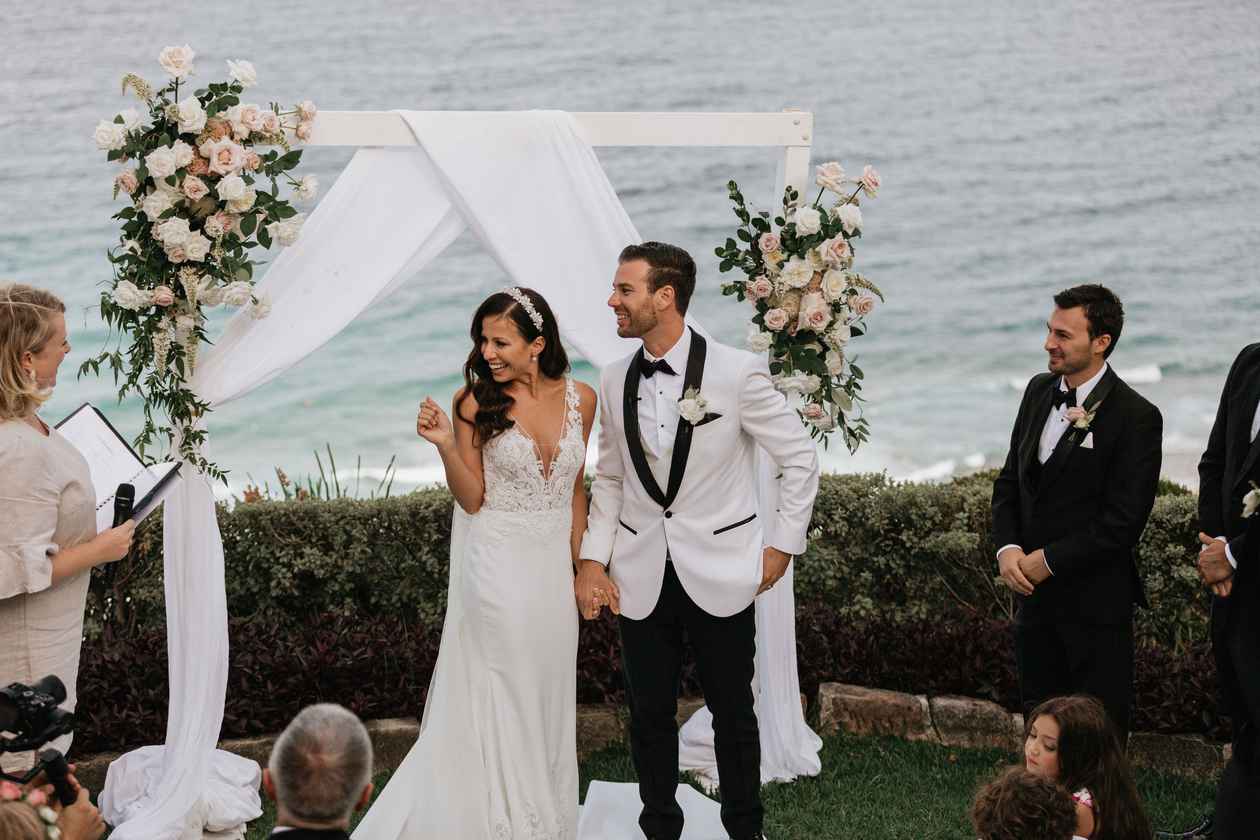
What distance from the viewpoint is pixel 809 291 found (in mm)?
5047

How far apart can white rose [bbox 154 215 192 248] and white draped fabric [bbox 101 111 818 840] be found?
411 millimetres

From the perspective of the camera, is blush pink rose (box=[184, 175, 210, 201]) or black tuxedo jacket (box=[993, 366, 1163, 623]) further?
blush pink rose (box=[184, 175, 210, 201])

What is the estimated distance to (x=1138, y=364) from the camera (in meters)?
18.9

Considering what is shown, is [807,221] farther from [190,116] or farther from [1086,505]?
[190,116]

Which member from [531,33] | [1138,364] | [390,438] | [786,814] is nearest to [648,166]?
[531,33]

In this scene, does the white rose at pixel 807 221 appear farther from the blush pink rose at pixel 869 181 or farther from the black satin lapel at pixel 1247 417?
the black satin lapel at pixel 1247 417

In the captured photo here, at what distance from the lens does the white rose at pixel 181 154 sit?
4535 mm

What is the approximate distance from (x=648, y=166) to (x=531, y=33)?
2.36 m

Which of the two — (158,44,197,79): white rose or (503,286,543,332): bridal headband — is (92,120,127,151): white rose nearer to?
(158,44,197,79): white rose

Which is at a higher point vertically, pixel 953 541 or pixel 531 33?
pixel 531 33

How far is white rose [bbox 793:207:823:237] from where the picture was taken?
4988mm

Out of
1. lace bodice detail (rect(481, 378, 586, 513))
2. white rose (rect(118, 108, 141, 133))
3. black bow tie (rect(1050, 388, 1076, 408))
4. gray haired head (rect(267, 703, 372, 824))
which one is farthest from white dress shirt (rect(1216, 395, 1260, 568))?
white rose (rect(118, 108, 141, 133))

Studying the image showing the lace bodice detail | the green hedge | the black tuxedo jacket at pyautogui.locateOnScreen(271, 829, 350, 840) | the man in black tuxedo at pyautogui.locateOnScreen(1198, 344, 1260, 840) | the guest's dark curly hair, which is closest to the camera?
the black tuxedo jacket at pyautogui.locateOnScreen(271, 829, 350, 840)

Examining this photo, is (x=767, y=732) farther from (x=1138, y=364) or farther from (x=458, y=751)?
(x=1138, y=364)
